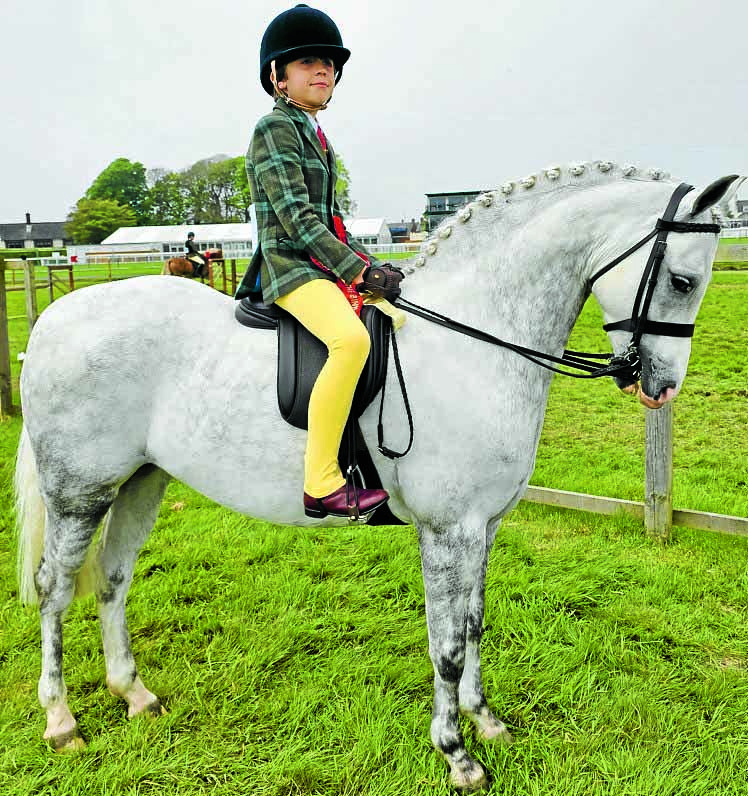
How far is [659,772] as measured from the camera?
2730 mm

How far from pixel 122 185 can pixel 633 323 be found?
110 m

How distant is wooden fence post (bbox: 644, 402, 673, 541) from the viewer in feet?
15.8

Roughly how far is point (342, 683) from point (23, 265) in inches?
315

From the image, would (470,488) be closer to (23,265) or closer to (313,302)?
(313,302)

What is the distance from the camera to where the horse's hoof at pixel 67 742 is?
2994 millimetres

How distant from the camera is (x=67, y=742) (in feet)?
9.91

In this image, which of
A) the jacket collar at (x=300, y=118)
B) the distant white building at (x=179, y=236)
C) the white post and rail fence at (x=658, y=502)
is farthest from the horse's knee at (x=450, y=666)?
the distant white building at (x=179, y=236)

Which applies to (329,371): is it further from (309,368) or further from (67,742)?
(67,742)

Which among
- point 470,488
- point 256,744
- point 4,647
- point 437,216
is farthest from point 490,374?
point 4,647

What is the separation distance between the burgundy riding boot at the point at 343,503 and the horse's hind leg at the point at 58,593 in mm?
1137

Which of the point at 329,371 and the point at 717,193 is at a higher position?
the point at 717,193

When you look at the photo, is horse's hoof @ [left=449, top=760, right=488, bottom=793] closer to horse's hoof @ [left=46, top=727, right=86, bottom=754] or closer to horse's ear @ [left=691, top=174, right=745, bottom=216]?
horse's hoof @ [left=46, top=727, right=86, bottom=754]

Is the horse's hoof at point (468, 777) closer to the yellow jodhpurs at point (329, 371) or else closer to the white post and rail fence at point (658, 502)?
the yellow jodhpurs at point (329, 371)

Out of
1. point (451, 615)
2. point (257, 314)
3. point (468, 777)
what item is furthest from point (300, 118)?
point (468, 777)
